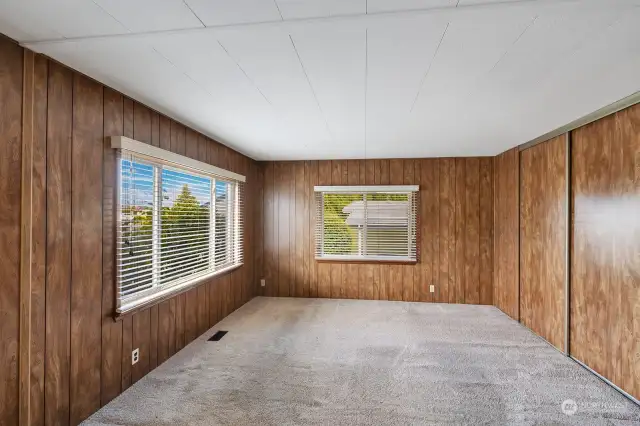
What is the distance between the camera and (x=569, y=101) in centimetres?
245

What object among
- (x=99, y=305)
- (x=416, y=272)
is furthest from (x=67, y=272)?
(x=416, y=272)

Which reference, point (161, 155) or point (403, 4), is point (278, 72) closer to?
point (403, 4)

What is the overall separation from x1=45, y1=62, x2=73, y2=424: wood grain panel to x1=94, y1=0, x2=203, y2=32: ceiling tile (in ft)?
2.64

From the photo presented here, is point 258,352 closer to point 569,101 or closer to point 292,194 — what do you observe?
point 292,194

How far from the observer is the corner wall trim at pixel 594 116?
2.33 meters

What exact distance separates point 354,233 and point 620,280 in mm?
3250

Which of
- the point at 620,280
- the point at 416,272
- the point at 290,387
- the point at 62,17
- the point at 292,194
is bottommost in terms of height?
the point at 290,387

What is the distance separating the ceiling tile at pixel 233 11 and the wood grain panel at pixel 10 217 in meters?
1.09

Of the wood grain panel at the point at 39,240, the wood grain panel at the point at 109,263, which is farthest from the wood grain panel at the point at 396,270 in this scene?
the wood grain panel at the point at 39,240

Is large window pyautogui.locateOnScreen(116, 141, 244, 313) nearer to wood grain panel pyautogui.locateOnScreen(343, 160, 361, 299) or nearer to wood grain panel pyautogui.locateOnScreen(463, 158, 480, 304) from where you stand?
wood grain panel pyautogui.locateOnScreen(343, 160, 361, 299)

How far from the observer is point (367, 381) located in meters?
2.62

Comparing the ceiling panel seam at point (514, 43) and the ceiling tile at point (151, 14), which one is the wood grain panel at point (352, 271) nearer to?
the ceiling panel seam at point (514, 43)

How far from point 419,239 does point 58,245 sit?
4340 mm

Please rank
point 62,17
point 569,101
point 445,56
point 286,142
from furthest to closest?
point 286,142, point 569,101, point 445,56, point 62,17
